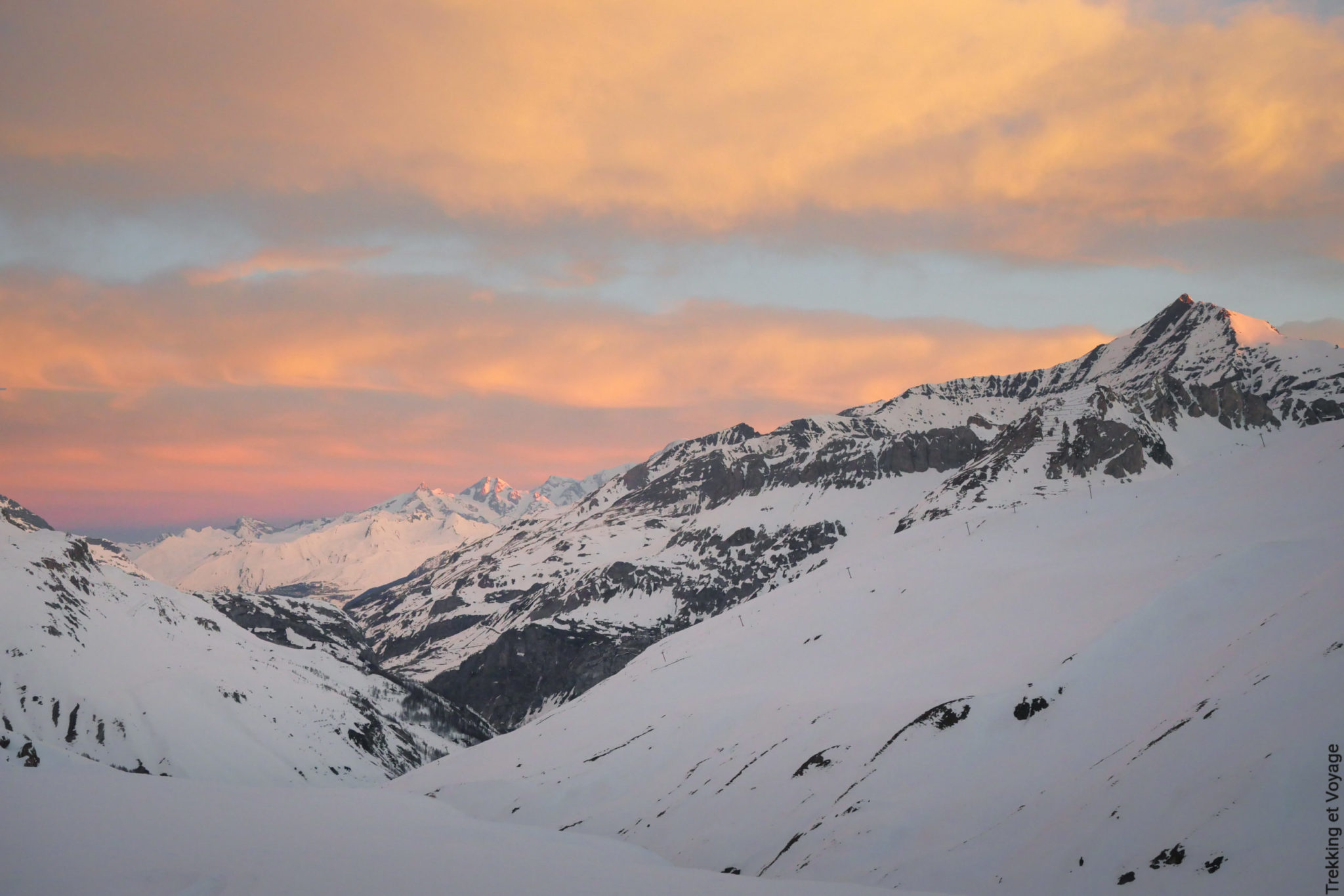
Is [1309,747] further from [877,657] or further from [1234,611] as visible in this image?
[877,657]

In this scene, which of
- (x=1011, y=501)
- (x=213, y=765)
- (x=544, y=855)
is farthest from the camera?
(x=1011, y=501)

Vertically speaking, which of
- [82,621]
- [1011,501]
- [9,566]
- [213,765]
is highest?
[9,566]

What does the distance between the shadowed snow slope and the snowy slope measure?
840 centimetres

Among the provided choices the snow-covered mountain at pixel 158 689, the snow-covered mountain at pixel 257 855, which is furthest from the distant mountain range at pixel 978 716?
Result: the snow-covered mountain at pixel 257 855

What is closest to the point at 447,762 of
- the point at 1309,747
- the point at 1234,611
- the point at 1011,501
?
the point at 1234,611

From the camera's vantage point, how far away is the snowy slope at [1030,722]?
1977cm

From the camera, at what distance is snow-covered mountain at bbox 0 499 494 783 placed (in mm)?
106250

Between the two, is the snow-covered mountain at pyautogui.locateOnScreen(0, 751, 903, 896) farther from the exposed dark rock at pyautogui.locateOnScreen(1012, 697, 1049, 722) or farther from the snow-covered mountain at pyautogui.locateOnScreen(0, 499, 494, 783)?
the snow-covered mountain at pyautogui.locateOnScreen(0, 499, 494, 783)

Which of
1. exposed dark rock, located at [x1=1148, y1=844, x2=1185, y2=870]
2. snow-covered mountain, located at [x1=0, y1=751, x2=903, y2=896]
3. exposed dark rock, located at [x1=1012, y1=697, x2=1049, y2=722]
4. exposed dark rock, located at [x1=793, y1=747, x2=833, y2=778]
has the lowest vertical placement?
exposed dark rock, located at [x1=793, y1=747, x2=833, y2=778]

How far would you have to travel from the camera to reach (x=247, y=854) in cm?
1794

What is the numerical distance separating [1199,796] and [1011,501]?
179 m

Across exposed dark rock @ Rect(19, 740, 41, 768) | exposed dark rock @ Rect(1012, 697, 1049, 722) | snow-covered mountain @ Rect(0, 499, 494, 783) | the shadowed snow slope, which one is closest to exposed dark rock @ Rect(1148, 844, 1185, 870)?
the shadowed snow slope

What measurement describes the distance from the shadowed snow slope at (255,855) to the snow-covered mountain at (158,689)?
93.7 meters

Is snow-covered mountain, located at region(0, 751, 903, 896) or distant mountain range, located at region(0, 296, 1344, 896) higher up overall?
snow-covered mountain, located at region(0, 751, 903, 896)
